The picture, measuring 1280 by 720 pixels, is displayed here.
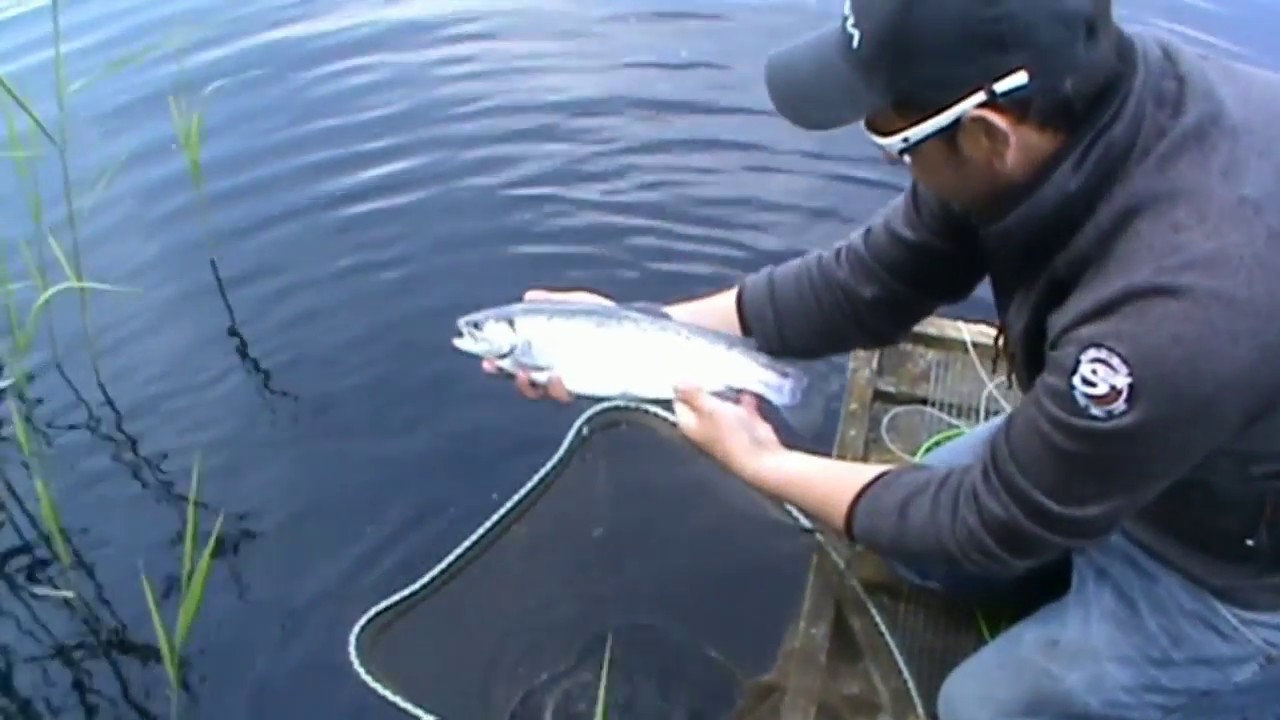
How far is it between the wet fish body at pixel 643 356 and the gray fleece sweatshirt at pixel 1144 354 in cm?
57

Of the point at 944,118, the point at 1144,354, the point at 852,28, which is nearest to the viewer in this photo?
the point at 1144,354

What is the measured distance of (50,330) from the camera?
5.04 m

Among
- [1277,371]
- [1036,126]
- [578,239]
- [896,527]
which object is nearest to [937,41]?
[1036,126]

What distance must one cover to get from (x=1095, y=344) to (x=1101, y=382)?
0.21 feet

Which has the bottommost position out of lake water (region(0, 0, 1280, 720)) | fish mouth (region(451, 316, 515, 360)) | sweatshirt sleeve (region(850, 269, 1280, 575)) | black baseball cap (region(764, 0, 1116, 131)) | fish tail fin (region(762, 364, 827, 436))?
lake water (region(0, 0, 1280, 720))

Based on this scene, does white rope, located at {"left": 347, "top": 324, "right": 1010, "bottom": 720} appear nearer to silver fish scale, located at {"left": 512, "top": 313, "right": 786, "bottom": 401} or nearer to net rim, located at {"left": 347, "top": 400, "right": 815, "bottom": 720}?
net rim, located at {"left": 347, "top": 400, "right": 815, "bottom": 720}

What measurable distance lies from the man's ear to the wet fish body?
1068 mm

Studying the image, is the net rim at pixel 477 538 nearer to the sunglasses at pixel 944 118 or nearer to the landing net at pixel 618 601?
the landing net at pixel 618 601

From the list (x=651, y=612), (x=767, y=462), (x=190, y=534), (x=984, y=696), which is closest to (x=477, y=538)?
(x=651, y=612)

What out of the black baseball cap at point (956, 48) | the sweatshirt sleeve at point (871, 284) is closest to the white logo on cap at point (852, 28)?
the black baseball cap at point (956, 48)

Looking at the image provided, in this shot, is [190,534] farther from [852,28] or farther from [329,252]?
[329,252]

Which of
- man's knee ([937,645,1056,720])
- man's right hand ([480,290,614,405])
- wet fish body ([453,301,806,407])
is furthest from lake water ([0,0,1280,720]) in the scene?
man's knee ([937,645,1056,720])

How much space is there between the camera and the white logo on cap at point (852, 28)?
223cm

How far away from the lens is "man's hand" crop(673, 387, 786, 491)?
2.92 metres
